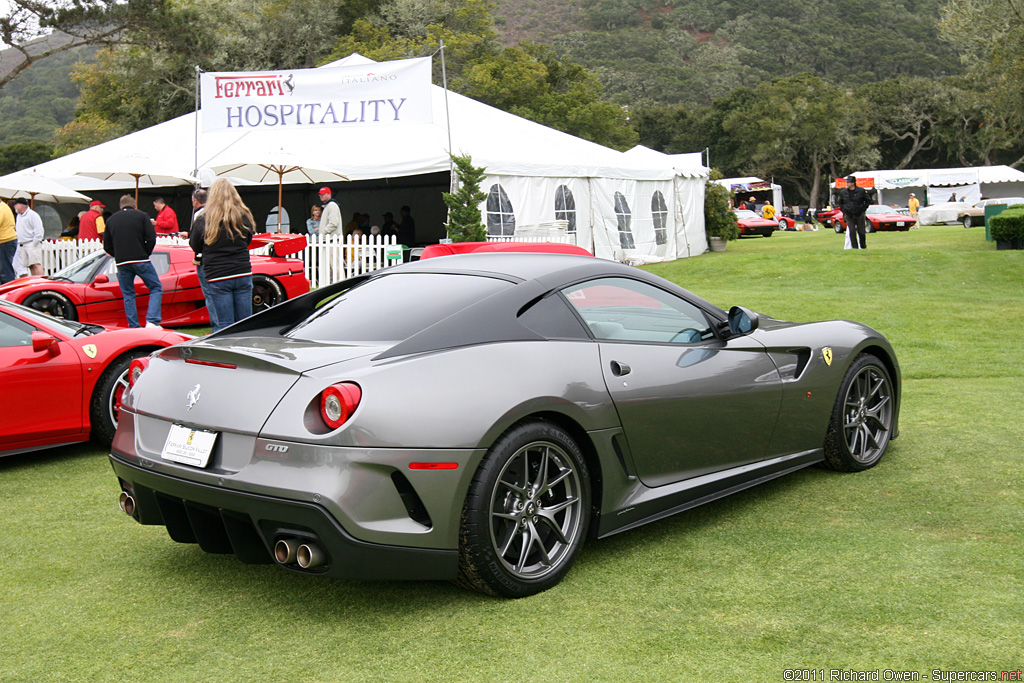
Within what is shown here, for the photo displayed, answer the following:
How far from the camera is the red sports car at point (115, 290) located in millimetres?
11570

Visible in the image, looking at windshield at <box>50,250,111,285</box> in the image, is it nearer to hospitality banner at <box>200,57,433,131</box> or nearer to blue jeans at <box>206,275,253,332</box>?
blue jeans at <box>206,275,253,332</box>

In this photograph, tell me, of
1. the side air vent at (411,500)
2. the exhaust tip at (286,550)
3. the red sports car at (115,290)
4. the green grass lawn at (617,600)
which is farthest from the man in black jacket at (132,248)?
the side air vent at (411,500)

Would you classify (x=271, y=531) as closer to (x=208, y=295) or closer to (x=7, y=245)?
(x=208, y=295)

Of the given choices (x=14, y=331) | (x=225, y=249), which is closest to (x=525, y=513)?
(x=14, y=331)

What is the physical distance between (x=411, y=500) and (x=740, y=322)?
2.02 m

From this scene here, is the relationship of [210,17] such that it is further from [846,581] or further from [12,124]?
[12,124]

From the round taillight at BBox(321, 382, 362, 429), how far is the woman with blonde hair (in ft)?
19.6

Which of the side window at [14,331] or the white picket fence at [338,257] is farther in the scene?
the white picket fence at [338,257]

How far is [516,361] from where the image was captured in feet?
11.9

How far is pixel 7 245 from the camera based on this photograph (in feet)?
46.9

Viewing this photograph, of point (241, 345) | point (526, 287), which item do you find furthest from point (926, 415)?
point (241, 345)

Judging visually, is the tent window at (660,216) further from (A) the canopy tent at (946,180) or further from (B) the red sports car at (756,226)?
(A) the canopy tent at (946,180)

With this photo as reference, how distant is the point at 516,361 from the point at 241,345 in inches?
43.4

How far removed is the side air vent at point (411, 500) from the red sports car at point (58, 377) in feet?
9.47
